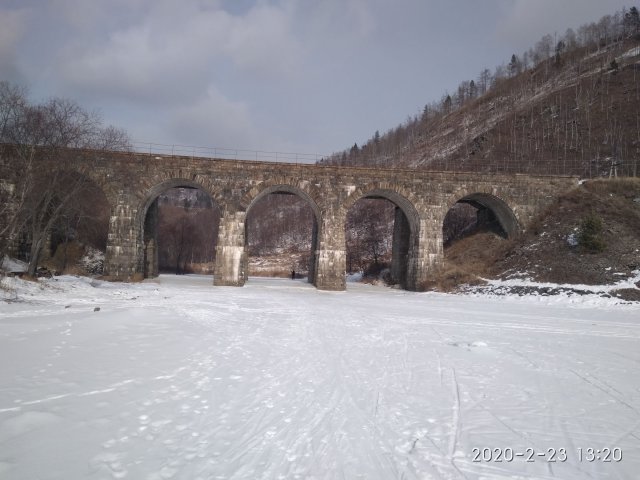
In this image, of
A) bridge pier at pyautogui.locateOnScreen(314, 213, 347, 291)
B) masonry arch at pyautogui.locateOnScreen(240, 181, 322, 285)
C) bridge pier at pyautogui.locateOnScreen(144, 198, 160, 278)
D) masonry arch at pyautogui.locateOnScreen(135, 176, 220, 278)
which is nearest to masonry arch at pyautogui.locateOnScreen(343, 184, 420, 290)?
bridge pier at pyautogui.locateOnScreen(314, 213, 347, 291)

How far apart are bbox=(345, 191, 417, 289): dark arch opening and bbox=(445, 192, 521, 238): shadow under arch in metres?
3.74

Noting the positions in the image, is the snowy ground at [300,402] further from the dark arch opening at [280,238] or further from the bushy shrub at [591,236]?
the dark arch opening at [280,238]

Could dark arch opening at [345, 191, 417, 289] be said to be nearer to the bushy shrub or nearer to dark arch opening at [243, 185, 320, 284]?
dark arch opening at [243, 185, 320, 284]

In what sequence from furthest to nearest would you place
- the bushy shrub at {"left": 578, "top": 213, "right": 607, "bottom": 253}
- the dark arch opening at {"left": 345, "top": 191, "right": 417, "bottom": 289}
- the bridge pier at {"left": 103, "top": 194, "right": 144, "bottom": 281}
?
1. the dark arch opening at {"left": 345, "top": 191, "right": 417, "bottom": 289}
2. the bridge pier at {"left": 103, "top": 194, "right": 144, "bottom": 281}
3. the bushy shrub at {"left": 578, "top": 213, "right": 607, "bottom": 253}

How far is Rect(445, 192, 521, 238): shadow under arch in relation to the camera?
26.3 meters

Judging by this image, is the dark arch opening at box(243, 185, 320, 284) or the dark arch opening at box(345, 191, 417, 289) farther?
the dark arch opening at box(243, 185, 320, 284)

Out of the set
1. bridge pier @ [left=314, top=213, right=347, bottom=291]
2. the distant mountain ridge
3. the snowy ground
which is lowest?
the snowy ground

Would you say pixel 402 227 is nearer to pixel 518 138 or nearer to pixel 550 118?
pixel 518 138

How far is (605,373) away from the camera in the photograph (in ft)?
19.6

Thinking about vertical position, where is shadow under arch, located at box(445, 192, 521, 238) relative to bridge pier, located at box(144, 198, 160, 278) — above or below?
above

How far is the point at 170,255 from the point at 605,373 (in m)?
49.5

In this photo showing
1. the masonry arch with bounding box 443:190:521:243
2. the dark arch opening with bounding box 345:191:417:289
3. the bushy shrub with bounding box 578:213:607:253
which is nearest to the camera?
the bushy shrub with bounding box 578:213:607:253

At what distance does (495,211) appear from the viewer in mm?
28562

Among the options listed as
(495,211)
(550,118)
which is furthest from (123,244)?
(550,118)
